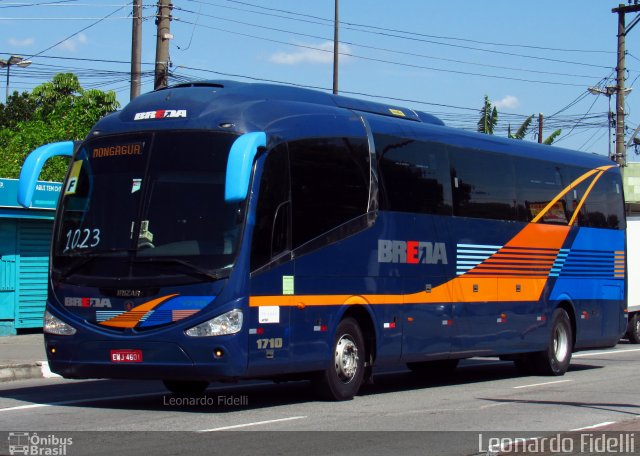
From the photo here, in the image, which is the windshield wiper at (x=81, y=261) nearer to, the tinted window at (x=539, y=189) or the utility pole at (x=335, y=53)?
the tinted window at (x=539, y=189)

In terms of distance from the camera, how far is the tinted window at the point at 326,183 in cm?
1252

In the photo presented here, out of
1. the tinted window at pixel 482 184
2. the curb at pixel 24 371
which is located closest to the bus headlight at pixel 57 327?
the curb at pixel 24 371

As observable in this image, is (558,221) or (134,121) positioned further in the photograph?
(558,221)

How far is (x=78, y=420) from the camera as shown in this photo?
11.3 meters

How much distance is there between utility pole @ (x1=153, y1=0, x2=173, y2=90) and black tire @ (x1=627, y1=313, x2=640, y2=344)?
15.2 metres

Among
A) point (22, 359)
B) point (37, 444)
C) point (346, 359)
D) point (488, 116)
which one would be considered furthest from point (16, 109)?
point (37, 444)

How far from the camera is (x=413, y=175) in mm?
15008

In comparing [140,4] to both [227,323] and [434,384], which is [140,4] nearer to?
[434,384]

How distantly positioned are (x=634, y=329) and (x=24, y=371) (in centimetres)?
1825

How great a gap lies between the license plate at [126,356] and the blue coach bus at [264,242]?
0.06 feet

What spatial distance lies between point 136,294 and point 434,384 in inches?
266

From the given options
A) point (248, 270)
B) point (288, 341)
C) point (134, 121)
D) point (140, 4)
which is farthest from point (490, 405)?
point (140, 4)

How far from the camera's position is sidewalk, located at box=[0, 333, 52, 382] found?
1645 centimetres

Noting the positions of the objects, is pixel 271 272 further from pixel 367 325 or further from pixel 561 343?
pixel 561 343
